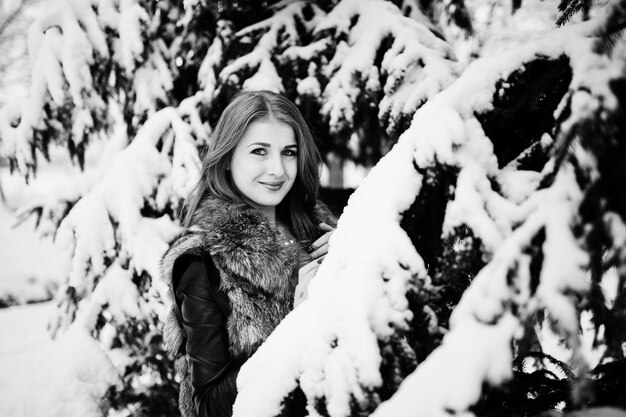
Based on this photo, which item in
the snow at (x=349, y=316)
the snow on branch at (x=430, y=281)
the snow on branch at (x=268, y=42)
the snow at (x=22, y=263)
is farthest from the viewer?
the snow at (x=22, y=263)

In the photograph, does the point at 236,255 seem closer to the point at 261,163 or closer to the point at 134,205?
the point at 261,163

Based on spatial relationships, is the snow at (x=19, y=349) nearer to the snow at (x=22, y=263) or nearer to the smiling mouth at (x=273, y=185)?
the snow at (x=22, y=263)

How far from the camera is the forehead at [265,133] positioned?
79.2 inches

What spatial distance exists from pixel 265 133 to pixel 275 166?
0.59ft

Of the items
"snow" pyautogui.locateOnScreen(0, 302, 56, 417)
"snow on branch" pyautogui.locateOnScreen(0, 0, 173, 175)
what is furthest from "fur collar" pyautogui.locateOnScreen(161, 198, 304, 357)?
"snow" pyautogui.locateOnScreen(0, 302, 56, 417)

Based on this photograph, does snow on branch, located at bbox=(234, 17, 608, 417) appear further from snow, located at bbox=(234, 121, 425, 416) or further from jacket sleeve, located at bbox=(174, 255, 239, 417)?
jacket sleeve, located at bbox=(174, 255, 239, 417)

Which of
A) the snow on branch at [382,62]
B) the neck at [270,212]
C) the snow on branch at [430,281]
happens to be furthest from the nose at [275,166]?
the snow on branch at [430,281]

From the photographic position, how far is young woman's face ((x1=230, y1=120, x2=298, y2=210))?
1.99 metres

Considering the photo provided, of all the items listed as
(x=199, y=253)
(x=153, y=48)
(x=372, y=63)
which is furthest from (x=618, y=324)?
(x=153, y=48)

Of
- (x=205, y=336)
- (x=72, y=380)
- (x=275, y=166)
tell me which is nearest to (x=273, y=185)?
(x=275, y=166)

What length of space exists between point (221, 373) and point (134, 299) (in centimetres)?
161

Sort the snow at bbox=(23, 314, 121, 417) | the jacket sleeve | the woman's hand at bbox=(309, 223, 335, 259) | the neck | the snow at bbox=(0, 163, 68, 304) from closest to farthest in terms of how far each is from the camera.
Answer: the jacket sleeve
the woman's hand at bbox=(309, 223, 335, 259)
the neck
the snow at bbox=(23, 314, 121, 417)
the snow at bbox=(0, 163, 68, 304)

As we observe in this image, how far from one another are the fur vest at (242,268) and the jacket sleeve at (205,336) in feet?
0.18

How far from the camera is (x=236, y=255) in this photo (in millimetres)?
1744
